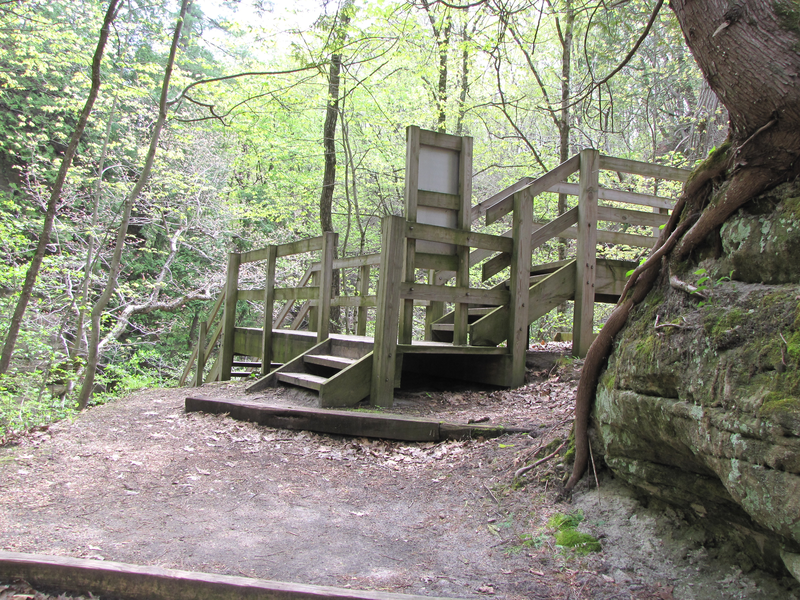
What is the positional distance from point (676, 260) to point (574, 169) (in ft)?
12.7

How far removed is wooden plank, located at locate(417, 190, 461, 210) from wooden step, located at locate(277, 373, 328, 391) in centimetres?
217

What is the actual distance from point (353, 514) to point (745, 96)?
3.00 meters

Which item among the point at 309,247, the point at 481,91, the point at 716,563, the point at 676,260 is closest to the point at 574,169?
the point at 309,247

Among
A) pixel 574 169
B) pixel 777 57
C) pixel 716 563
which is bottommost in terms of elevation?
pixel 716 563

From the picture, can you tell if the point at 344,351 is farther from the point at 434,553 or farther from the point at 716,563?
the point at 716,563

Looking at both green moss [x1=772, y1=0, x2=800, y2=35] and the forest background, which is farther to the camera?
the forest background

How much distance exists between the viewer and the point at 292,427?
5.07 metres

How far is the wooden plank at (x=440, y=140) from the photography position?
19.2 ft

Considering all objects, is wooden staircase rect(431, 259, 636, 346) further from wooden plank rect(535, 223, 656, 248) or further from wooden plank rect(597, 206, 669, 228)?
wooden plank rect(597, 206, 669, 228)

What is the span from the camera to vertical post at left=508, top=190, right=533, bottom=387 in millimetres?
6000

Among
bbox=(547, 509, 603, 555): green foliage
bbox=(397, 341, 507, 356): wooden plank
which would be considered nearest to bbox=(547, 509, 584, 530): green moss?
bbox=(547, 509, 603, 555): green foliage

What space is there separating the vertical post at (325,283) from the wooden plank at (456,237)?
55.0 inches

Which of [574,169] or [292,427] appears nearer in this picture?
[292,427]

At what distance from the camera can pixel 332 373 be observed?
252 inches
